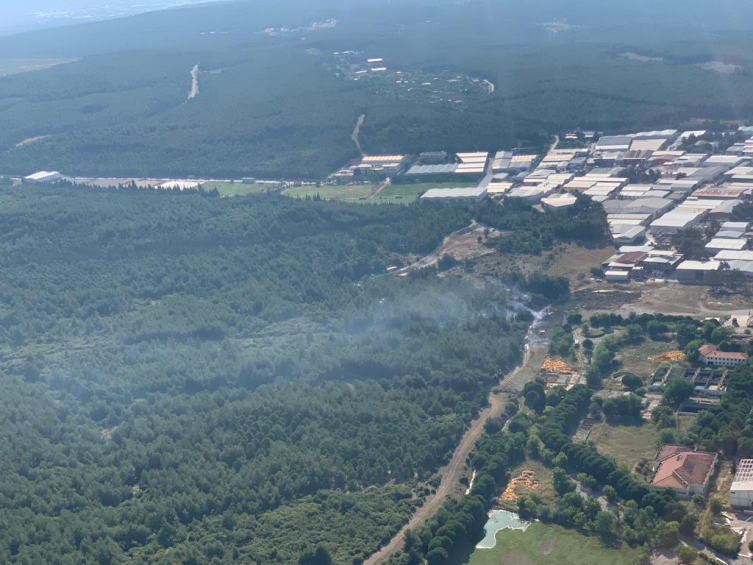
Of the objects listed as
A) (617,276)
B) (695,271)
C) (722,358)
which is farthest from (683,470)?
(617,276)

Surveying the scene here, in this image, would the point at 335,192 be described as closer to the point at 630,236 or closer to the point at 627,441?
the point at 630,236

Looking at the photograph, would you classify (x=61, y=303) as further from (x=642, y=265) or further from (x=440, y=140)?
(x=440, y=140)

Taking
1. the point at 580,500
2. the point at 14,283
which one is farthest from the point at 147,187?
the point at 580,500

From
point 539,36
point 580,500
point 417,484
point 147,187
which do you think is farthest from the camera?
point 539,36

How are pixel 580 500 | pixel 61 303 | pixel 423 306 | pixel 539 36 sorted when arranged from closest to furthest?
pixel 580 500 < pixel 423 306 < pixel 61 303 < pixel 539 36

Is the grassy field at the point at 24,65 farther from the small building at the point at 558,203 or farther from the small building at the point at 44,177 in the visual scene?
the small building at the point at 558,203
